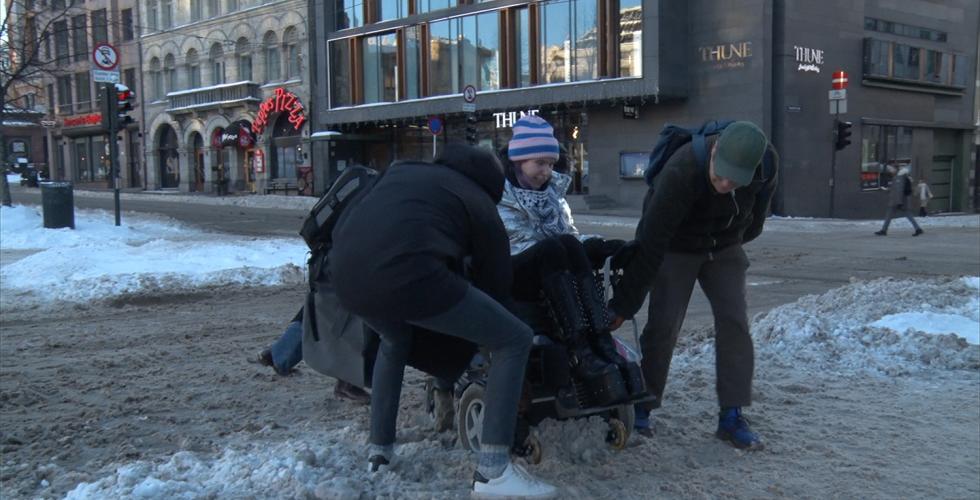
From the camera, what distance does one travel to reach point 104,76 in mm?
15906

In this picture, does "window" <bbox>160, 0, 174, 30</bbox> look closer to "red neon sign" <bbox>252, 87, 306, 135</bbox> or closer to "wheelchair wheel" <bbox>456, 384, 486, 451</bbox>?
"red neon sign" <bbox>252, 87, 306, 135</bbox>

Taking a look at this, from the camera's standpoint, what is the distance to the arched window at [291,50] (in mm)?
41781

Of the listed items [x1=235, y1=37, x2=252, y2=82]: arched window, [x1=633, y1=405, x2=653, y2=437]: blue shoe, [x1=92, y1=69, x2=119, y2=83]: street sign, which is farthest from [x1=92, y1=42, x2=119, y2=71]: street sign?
[x1=235, y1=37, x2=252, y2=82]: arched window

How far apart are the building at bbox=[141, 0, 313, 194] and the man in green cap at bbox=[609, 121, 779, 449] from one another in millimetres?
38032

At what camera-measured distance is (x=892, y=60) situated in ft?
98.0

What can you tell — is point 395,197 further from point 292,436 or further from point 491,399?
point 292,436

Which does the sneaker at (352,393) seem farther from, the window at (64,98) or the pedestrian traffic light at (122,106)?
the window at (64,98)

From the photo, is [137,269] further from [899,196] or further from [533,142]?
[899,196]

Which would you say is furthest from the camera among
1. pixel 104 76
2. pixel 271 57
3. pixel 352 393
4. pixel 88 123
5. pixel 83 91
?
pixel 83 91

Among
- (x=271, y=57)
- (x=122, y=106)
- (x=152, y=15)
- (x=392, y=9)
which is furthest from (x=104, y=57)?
(x=152, y=15)

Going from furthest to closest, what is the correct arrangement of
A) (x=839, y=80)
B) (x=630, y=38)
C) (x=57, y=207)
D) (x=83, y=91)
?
1. (x=83, y=91)
2. (x=630, y=38)
3. (x=839, y=80)
4. (x=57, y=207)

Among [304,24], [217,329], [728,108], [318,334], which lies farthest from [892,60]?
[318,334]

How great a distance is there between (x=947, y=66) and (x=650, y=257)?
3350cm

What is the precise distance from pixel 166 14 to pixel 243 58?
321 inches
